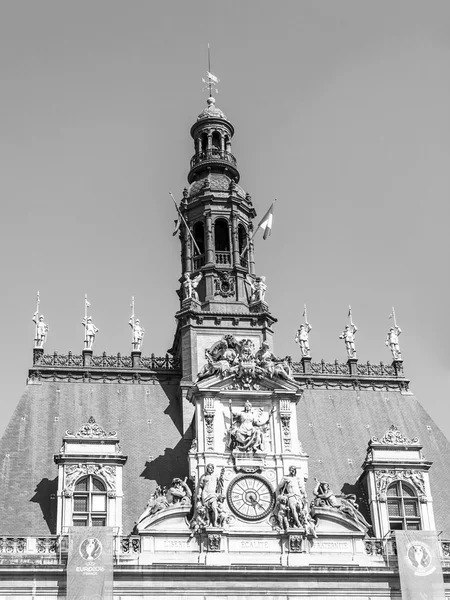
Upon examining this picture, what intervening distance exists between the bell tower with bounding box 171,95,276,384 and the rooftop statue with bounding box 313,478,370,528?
32.2ft

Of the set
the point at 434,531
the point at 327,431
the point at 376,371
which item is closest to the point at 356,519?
the point at 434,531

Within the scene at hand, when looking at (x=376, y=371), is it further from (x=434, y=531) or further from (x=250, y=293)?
(x=434, y=531)

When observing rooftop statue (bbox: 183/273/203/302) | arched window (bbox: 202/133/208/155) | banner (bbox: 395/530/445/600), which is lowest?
banner (bbox: 395/530/445/600)

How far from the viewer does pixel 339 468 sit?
57562 millimetres

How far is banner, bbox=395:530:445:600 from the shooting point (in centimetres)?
5097

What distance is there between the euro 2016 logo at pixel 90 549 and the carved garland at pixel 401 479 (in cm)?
1427

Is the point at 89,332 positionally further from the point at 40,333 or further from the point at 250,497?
the point at 250,497

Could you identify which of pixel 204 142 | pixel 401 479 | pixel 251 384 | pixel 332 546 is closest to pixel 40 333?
pixel 251 384

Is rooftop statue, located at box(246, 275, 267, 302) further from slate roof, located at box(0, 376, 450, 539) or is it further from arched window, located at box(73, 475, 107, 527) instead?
arched window, located at box(73, 475, 107, 527)

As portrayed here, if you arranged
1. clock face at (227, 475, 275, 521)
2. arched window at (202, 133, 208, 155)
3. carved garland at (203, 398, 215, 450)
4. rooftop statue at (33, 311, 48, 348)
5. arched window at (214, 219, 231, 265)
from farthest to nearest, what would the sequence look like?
1. arched window at (202, 133, 208, 155)
2. arched window at (214, 219, 231, 265)
3. rooftop statue at (33, 311, 48, 348)
4. carved garland at (203, 398, 215, 450)
5. clock face at (227, 475, 275, 521)

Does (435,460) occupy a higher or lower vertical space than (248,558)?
higher

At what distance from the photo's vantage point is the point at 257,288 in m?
63.1

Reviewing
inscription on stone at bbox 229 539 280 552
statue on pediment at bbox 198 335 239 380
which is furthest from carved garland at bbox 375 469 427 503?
statue on pediment at bbox 198 335 239 380

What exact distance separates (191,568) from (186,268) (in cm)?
2021
